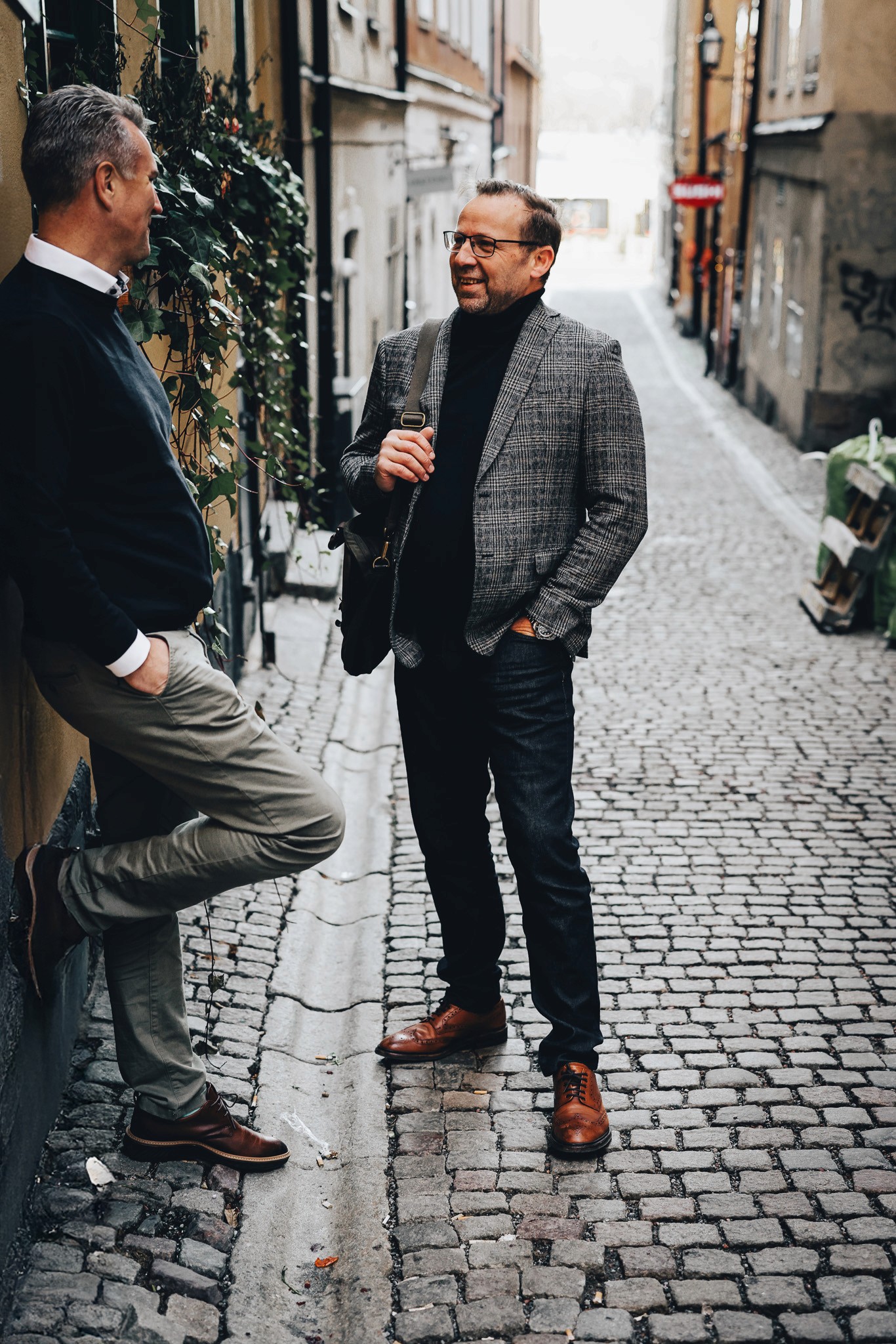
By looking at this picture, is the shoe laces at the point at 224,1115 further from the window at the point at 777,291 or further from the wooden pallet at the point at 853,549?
the window at the point at 777,291

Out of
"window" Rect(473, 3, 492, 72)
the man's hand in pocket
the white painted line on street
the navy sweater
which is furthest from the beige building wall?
the man's hand in pocket

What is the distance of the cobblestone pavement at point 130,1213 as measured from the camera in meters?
2.99

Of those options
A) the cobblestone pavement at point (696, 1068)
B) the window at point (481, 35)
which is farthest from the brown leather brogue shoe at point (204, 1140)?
the window at point (481, 35)

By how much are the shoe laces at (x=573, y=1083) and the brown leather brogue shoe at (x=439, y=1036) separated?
0.47 metres

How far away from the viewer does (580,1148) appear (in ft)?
12.2

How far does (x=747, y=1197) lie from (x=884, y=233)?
48.9 ft

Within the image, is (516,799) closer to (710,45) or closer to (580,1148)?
(580,1148)

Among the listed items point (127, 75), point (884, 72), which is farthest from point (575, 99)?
point (127, 75)

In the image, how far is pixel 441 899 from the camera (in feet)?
13.5

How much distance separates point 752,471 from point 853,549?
284 inches

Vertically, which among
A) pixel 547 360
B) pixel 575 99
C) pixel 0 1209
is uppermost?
pixel 575 99

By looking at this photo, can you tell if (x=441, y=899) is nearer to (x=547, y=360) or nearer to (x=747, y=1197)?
(x=747, y=1197)

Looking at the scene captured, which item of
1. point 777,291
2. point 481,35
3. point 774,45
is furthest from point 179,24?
point 481,35

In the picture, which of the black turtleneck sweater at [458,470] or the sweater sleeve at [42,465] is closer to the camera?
the sweater sleeve at [42,465]
